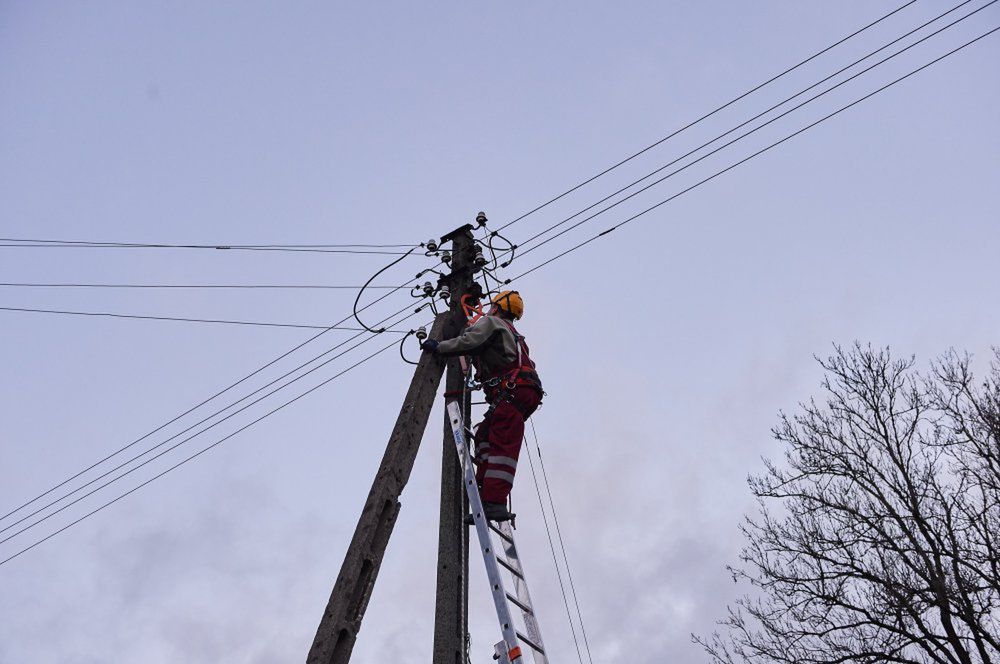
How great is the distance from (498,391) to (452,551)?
3.96 feet

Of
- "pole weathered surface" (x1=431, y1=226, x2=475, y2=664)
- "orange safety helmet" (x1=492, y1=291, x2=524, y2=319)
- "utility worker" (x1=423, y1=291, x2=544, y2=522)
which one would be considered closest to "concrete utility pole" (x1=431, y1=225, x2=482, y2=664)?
"pole weathered surface" (x1=431, y1=226, x2=475, y2=664)

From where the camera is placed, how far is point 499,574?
5340 mm

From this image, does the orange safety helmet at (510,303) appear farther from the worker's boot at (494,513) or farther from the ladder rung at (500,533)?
the ladder rung at (500,533)

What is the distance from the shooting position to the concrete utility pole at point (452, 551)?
203 inches

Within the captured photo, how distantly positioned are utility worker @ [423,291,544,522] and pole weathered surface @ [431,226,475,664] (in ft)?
0.44

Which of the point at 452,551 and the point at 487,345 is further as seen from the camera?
the point at 487,345

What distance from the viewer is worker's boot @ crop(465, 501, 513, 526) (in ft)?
18.6

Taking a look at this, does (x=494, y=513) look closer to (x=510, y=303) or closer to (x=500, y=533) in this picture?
(x=500, y=533)

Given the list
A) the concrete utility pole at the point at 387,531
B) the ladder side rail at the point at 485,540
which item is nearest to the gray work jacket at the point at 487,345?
the concrete utility pole at the point at 387,531

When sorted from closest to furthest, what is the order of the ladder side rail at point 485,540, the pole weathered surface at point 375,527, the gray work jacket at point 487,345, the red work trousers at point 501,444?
the pole weathered surface at point 375,527
the ladder side rail at point 485,540
the red work trousers at point 501,444
the gray work jacket at point 487,345

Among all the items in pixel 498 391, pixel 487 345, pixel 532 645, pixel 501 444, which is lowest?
pixel 532 645

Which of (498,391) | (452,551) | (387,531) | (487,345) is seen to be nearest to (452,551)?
(452,551)

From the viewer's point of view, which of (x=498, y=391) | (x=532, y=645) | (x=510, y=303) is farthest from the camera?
(x=510, y=303)

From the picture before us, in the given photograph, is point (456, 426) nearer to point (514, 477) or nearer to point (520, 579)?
point (514, 477)
